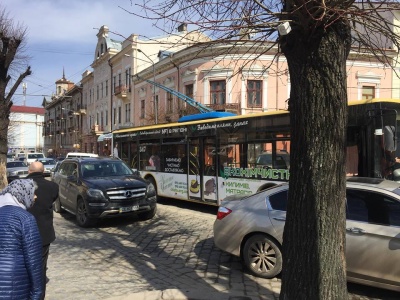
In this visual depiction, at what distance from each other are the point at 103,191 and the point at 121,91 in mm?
37234

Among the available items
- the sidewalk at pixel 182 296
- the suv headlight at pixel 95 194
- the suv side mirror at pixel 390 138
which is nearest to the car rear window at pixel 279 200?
the sidewalk at pixel 182 296

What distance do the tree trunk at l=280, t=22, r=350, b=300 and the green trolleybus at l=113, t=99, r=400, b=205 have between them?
447cm

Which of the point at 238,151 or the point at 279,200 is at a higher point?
the point at 238,151

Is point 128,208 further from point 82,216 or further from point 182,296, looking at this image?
point 182,296

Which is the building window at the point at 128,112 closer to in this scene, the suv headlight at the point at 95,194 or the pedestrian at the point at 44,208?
the suv headlight at the point at 95,194

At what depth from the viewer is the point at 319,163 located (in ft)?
11.1

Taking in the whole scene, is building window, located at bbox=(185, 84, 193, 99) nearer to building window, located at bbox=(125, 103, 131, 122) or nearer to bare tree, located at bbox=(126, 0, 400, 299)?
building window, located at bbox=(125, 103, 131, 122)

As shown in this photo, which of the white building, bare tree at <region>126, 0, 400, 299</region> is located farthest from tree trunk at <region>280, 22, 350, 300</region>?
the white building

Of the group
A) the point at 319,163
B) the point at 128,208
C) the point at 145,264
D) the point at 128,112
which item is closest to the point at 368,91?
the point at 128,112

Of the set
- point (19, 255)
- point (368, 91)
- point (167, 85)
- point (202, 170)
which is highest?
point (167, 85)

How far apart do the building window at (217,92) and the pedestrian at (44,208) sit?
25629mm

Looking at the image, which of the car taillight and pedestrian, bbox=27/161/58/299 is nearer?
pedestrian, bbox=27/161/58/299

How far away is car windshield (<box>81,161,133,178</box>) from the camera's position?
10.7 m

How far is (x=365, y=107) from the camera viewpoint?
25.7ft
